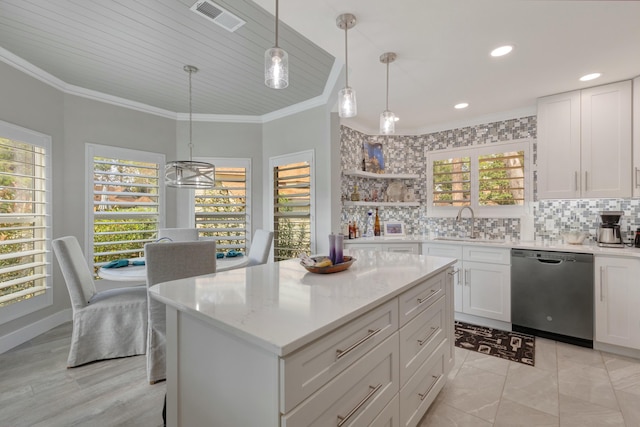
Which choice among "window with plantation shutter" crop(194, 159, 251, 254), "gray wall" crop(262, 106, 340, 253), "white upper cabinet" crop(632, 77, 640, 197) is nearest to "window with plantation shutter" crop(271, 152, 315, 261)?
"gray wall" crop(262, 106, 340, 253)

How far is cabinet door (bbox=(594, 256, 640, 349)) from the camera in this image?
2.55 metres

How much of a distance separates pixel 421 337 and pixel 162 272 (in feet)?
5.89

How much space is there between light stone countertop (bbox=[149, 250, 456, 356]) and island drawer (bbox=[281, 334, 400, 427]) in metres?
0.21

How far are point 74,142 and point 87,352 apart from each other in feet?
7.99

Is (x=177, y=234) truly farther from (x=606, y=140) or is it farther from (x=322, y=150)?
(x=606, y=140)

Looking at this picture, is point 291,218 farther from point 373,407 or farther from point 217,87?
point 373,407

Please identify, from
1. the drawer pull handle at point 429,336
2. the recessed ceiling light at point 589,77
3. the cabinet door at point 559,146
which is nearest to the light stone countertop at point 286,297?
the drawer pull handle at point 429,336

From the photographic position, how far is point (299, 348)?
903mm

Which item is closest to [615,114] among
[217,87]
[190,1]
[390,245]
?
[390,245]

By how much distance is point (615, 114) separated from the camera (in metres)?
2.83

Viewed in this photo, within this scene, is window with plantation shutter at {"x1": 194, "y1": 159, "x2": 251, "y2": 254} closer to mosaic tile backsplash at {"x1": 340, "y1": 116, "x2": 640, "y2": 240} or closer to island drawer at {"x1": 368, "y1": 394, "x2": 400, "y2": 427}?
mosaic tile backsplash at {"x1": 340, "y1": 116, "x2": 640, "y2": 240}

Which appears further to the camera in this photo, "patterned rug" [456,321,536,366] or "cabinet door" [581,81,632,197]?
"cabinet door" [581,81,632,197]

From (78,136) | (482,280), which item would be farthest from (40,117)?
(482,280)

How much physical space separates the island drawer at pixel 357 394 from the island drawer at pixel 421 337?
91mm
